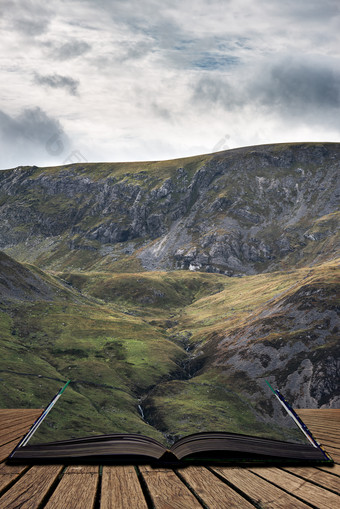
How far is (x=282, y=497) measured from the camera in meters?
6.25

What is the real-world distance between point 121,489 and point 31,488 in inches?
58.3

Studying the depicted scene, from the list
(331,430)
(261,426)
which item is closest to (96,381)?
(261,426)

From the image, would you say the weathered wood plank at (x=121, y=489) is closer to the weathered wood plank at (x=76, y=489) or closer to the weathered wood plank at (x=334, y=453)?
the weathered wood plank at (x=76, y=489)

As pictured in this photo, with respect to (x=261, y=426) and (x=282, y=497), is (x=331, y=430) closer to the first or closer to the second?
(x=282, y=497)

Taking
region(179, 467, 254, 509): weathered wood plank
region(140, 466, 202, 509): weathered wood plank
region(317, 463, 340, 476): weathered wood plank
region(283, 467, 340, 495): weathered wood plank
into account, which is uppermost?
region(140, 466, 202, 509): weathered wood plank

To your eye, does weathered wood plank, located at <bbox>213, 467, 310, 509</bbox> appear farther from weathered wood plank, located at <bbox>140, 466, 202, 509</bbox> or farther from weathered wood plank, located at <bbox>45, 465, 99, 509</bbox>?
weathered wood plank, located at <bbox>45, 465, 99, 509</bbox>

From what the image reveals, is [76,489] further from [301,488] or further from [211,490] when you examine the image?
[301,488]

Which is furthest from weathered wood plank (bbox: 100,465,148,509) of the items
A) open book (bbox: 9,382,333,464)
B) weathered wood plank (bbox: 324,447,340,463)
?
weathered wood plank (bbox: 324,447,340,463)

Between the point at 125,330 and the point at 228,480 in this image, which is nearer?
the point at 228,480

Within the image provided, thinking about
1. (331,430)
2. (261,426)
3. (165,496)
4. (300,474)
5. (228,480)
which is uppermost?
(165,496)

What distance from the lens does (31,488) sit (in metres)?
6.39

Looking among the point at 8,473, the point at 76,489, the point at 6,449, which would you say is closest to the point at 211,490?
the point at 76,489

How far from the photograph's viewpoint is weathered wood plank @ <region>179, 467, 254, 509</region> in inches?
236

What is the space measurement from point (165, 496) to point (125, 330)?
189m
